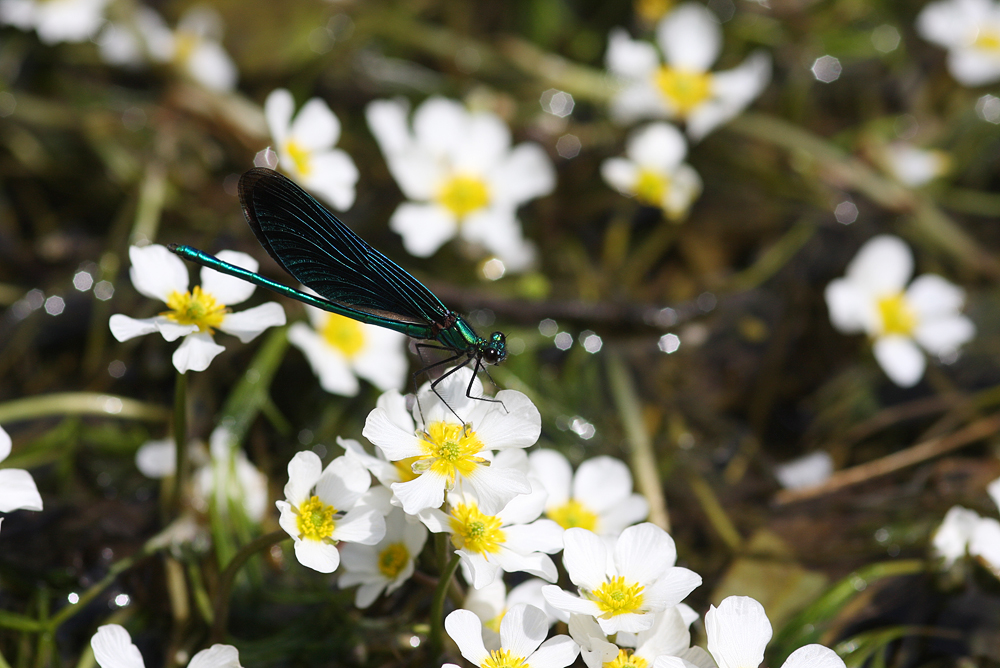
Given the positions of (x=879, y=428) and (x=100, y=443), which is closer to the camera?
(x=100, y=443)

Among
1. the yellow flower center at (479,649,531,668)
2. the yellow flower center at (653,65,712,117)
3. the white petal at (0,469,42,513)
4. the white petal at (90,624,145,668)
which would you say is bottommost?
the white petal at (90,624,145,668)

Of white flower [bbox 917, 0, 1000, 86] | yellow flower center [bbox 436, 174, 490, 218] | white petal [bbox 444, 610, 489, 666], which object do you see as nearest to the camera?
white petal [bbox 444, 610, 489, 666]

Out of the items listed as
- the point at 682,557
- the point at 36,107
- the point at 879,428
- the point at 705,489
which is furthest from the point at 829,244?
the point at 36,107

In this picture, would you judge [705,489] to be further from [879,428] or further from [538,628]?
[538,628]

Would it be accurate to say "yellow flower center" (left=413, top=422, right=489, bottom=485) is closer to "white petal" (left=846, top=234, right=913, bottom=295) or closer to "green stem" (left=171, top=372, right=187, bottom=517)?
"green stem" (left=171, top=372, right=187, bottom=517)

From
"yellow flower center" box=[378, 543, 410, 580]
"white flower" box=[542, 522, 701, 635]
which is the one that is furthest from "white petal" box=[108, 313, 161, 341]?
"white flower" box=[542, 522, 701, 635]

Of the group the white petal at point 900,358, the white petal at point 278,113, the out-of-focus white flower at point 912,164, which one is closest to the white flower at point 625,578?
the white petal at point 278,113
